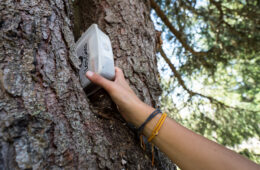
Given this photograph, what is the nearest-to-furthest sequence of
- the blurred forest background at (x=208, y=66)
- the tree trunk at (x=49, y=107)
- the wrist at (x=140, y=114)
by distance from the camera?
the tree trunk at (x=49, y=107)
the wrist at (x=140, y=114)
the blurred forest background at (x=208, y=66)

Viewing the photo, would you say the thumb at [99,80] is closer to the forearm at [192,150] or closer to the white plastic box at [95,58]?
the white plastic box at [95,58]

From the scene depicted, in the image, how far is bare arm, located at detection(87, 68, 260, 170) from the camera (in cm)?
72

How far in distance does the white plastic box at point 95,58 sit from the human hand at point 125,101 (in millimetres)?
45

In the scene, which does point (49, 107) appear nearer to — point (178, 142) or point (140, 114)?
point (140, 114)

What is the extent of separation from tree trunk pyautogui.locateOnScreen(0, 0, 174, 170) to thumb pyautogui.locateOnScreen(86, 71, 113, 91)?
8 cm

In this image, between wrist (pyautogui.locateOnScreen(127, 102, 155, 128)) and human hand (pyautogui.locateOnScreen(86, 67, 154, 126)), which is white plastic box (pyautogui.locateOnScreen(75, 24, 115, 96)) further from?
wrist (pyautogui.locateOnScreen(127, 102, 155, 128))

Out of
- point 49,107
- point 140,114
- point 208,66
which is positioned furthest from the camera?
point 208,66

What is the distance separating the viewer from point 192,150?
763mm

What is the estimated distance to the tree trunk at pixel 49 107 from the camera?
63 centimetres

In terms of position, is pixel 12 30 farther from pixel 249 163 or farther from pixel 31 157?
pixel 249 163

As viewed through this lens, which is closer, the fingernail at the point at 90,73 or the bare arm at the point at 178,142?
the bare arm at the point at 178,142

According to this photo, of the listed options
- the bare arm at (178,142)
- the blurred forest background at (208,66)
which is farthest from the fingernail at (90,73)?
the blurred forest background at (208,66)

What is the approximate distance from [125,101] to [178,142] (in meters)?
0.30

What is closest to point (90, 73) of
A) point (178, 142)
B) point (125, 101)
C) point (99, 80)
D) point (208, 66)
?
point (99, 80)
